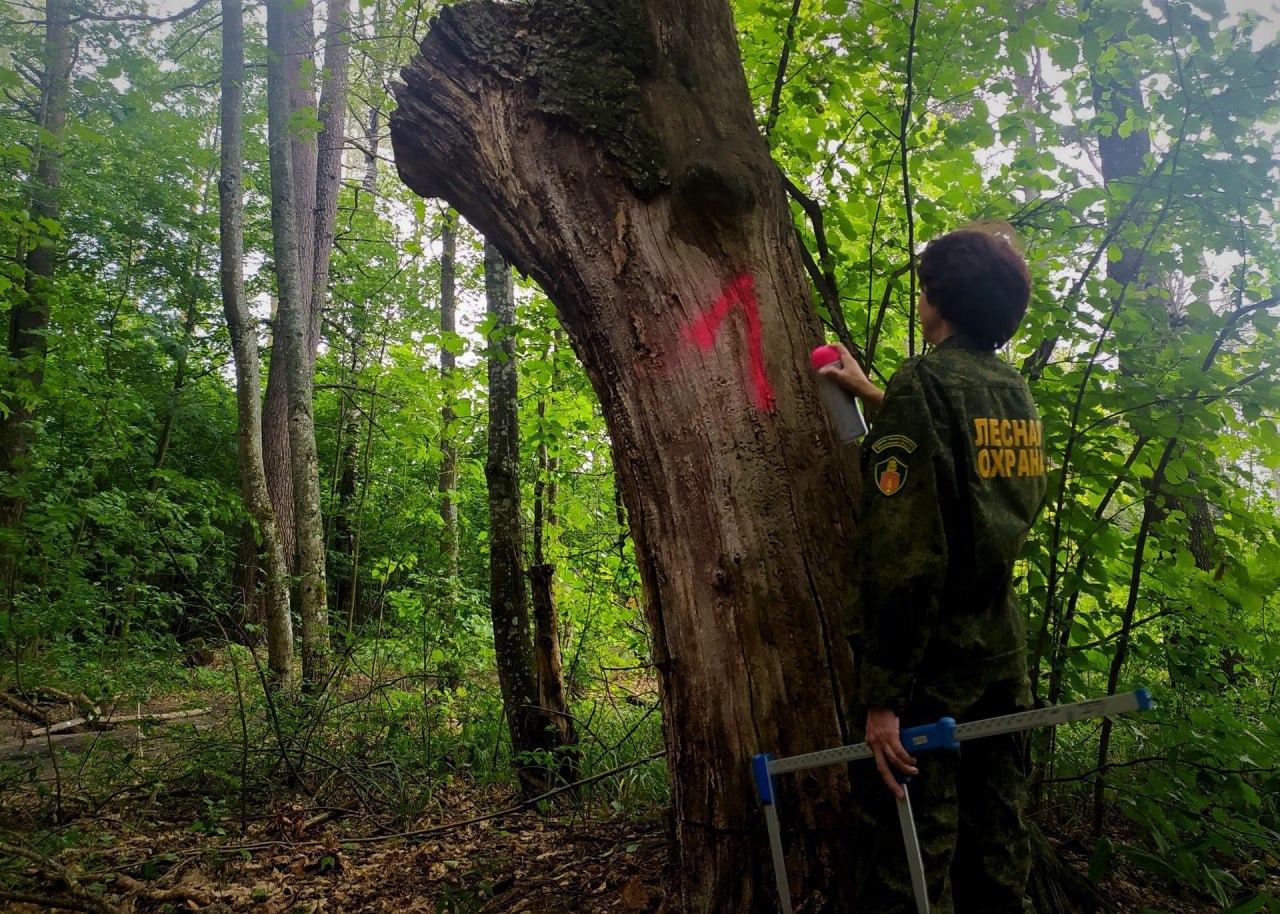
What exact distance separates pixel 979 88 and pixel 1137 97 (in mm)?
755

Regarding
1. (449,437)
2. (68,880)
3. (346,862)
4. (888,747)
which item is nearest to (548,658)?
(346,862)

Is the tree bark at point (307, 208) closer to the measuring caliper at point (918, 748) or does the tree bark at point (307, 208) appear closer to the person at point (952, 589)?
the measuring caliper at point (918, 748)

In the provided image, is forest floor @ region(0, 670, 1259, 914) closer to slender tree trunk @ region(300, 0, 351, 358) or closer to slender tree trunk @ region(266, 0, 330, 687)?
slender tree trunk @ region(266, 0, 330, 687)

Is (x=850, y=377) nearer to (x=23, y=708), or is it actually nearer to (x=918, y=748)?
(x=918, y=748)

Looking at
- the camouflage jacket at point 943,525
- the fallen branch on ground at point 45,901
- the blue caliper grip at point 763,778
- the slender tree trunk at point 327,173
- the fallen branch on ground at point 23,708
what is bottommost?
the fallen branch on ground at point 45,901

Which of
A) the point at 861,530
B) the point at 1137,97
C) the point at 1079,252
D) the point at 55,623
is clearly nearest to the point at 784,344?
the point at 861,530

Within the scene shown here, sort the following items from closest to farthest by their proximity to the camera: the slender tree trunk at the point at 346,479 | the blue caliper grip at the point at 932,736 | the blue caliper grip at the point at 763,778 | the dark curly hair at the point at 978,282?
the blue caliper grip at the point at 932,736
the blue caliper grip at the point at 763,778
the dark curly hair at the point at 978,282
the slender tree trunk at the point at 346,479

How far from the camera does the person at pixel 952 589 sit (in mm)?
1723

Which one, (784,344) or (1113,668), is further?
(1113,668)

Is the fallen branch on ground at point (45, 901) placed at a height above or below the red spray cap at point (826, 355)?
below

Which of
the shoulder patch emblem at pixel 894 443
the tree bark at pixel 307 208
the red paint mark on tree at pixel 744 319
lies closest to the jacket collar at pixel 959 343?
the shoulder patch emblem at pixel 894 443

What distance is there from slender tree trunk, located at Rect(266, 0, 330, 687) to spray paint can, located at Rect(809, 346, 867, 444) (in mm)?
5265

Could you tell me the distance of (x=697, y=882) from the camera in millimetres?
2088

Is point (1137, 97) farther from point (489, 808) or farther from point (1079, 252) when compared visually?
point (489, 808)
